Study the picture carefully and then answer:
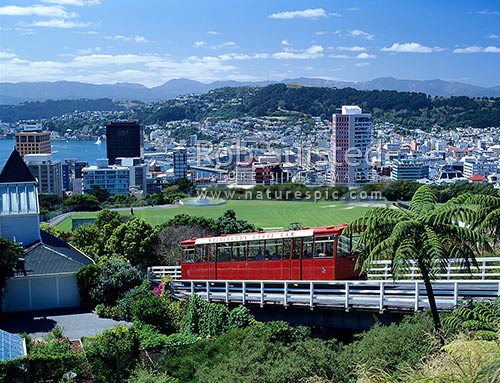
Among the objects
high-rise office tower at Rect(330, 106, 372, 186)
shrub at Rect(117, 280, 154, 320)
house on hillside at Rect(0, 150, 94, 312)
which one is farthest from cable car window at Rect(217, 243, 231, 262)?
high-rise office tower at Rect(330, 106, 372, 186)

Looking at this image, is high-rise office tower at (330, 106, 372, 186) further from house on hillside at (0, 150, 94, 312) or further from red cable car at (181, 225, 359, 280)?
red cable car at (181, 225, 359, 280)

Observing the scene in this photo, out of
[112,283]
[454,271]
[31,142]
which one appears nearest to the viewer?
[454,271]

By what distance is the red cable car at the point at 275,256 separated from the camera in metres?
13.7

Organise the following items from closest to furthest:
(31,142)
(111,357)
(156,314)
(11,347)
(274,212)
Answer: (11,347)
(111,357)
(156,314)
(274,212)
(31,142)

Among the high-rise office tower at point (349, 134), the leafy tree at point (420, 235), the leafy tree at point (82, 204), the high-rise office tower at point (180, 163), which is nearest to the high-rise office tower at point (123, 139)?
the high-rise office tower at point (180, 163)

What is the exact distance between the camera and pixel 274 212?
1939 inches

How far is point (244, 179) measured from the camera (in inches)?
4117

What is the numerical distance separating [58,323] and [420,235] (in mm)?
9588

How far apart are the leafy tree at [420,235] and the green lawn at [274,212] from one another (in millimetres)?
30180

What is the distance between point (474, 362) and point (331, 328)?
7.63m

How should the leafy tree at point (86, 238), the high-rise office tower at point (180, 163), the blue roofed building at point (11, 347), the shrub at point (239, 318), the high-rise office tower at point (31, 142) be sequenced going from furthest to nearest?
the high-rise office tower at point (31, 142) < the high-rise office tower at point (180, 163) < the leafy tree at point (86, 238) < the shrub at point (239, 318) < the blue roofed building at point (11, 347)

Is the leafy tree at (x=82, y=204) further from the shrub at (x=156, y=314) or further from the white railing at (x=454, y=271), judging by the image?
the white railing at (x=454, y=271)

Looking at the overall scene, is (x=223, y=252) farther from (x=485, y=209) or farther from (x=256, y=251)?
(x=485, y=209)

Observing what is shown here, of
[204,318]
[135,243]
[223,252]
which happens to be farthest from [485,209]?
[135,243]
